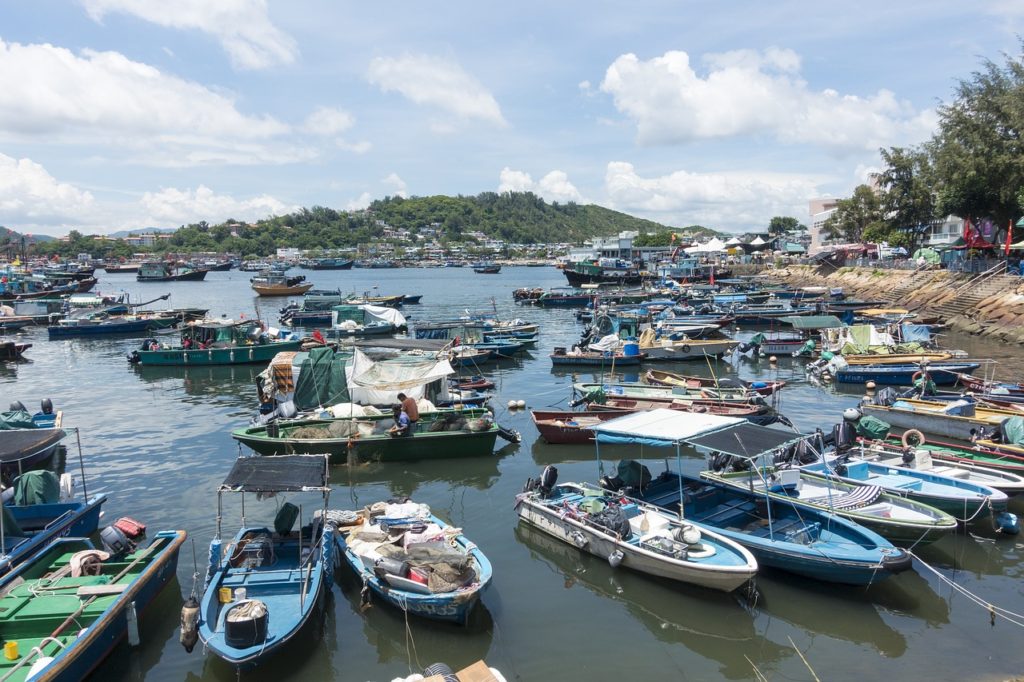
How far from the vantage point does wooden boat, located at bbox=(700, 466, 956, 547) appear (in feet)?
42.0

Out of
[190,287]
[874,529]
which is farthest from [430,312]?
[190,287]

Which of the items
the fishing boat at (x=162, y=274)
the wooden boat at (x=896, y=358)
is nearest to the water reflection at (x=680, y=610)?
the wooden boat at (x=896, y=358)

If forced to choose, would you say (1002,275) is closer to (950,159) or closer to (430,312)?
(950,159)

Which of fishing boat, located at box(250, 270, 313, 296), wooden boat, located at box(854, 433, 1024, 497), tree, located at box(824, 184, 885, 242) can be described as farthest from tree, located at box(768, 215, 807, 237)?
wooden boat, located at box(854, 433, 1024, 497)

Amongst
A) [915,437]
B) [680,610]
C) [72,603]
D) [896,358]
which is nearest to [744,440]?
[680,610]

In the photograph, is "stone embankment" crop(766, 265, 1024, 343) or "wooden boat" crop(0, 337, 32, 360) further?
"stone embankment" crop(766, 265, 1024, 343)

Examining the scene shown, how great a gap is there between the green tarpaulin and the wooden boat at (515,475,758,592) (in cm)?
979

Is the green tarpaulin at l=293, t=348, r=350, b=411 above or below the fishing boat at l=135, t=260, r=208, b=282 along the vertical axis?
below

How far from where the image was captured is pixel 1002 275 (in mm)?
48094

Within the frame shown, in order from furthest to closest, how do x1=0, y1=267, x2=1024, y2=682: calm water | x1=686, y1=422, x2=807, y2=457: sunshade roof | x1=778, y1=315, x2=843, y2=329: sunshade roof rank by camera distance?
x1=778, y1=315, x2=843, y2=329: sunshade roof < x1=686, y1=422, x2=807, y2=457: sunshade roof < x1=0, y1=267, x2=1024, y2=682: calm water

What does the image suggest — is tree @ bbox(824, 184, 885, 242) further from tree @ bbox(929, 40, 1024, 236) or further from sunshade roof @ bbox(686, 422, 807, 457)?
sunshade roof @ bbox(686, 422, 807, 457)

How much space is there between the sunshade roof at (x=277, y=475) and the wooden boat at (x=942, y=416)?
17.8m

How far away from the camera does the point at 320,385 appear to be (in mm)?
22781

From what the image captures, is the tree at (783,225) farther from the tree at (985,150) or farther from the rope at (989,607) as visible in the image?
the rope at (989,607)
